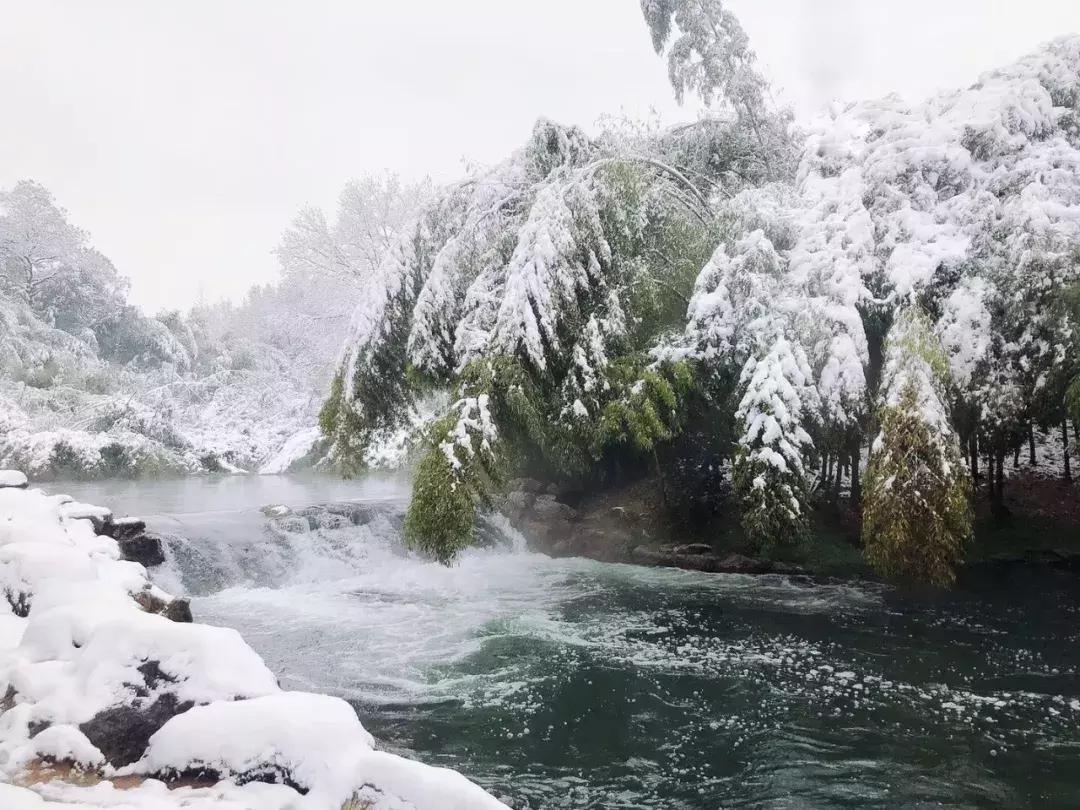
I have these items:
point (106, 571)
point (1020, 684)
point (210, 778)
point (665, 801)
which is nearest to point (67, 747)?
point (210, 778)

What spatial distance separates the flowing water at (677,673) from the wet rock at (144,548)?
1.76 ft

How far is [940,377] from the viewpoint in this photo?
6680 millimetres

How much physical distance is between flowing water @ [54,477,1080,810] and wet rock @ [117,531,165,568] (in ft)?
1.76

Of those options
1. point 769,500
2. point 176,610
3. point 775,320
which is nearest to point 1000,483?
point 769,500

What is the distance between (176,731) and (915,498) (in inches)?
230

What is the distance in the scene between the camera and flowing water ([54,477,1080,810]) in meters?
4.29

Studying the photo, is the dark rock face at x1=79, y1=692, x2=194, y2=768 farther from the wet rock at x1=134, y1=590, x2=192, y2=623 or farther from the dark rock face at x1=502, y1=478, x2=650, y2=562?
the dark rock face at x1=502, y1=478, x2=650, y2=562

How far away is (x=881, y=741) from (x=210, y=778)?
4.00 meters

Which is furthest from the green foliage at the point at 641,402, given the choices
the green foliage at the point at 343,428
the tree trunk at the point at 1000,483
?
the tree trunk at the point at 1000,483

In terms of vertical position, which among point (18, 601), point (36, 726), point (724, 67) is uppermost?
point (724, 67)

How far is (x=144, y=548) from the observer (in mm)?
8352

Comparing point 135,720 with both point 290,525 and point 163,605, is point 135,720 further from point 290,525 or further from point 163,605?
point 290,525

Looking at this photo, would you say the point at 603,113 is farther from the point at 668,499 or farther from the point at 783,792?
the point at 783,792

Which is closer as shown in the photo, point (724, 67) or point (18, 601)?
point (18, 601)
